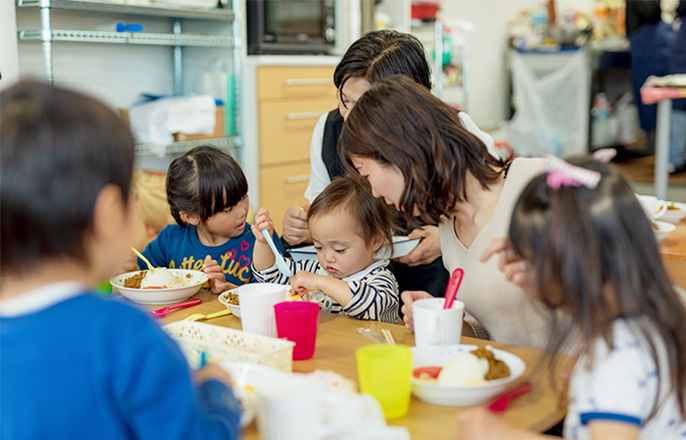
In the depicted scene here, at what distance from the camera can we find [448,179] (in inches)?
53.0

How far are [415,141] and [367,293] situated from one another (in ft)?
1.26

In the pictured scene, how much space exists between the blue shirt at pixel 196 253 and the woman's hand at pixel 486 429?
3.66 feet

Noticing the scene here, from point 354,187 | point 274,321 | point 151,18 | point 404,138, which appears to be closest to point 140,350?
point 274,321

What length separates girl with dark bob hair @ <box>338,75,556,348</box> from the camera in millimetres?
1315

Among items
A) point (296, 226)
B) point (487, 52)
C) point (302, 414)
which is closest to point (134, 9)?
point (296, 226)

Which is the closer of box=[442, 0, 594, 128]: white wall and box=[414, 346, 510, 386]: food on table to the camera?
box=[414, 346, 510, 386]: food on table

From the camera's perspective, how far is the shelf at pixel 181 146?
3078 mm

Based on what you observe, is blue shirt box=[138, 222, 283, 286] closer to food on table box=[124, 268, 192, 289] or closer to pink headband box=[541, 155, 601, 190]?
food on table box=[124, 268, 192, 289]

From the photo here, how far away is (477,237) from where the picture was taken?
1.43 metres

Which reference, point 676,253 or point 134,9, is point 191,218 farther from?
point 134,9

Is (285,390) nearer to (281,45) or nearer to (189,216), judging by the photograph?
(189,216)

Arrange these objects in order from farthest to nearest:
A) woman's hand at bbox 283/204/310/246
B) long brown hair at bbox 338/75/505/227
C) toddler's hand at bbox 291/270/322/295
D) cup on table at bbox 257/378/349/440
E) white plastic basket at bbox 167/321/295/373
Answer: woman's hand at bbox 283/204/310/246 < toddler's hand at bbox 291/270/322/295 < long brown hair at bbox 338/75/505/227 < white plastic basket at bbox 167/321/295/373 < cup on table at bbox 257/378/349/440

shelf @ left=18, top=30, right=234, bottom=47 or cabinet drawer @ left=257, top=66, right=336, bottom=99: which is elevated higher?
shelf @ left=18, top=30, right=234, bottom=47

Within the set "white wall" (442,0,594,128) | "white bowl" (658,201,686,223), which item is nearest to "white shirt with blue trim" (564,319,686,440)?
"white bowl" (658,201,686,223)
